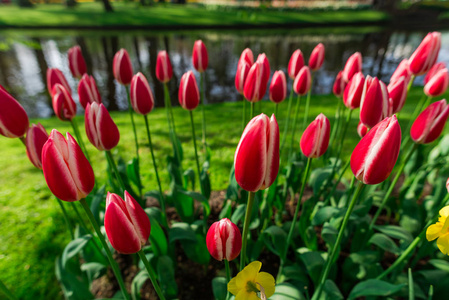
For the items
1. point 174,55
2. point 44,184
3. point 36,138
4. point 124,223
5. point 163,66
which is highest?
point 163,66

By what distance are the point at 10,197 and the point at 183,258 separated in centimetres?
220

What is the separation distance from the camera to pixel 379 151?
86cm

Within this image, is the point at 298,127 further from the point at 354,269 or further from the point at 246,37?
the point at 246,37

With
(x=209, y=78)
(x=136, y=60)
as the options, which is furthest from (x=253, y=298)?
(x=136, y=60)

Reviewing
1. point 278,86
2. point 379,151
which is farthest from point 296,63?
point 379,151

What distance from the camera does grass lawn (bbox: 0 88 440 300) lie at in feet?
6.99

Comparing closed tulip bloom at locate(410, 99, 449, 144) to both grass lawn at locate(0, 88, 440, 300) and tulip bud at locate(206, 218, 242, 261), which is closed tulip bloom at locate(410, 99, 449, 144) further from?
grass lawn at locate(0, 88, 440, 300)

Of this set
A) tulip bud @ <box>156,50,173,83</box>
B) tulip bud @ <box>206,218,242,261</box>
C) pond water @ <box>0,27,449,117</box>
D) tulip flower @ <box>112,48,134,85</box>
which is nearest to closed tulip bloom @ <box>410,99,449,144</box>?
tulip bud @ <box>206,218,242,261</box>

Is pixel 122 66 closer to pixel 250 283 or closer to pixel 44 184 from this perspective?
pixel 250 283

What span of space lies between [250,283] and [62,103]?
128 centimetres

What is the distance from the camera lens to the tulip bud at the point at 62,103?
144 centimetres

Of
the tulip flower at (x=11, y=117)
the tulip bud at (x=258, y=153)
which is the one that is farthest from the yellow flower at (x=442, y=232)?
the tulip flower at (x=11, y=117)

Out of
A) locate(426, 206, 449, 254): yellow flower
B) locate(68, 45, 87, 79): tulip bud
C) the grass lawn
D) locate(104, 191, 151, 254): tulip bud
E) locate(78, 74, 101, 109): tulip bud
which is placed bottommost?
the grass lawn

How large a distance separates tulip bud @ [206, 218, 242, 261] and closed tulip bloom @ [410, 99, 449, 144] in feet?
3.45
